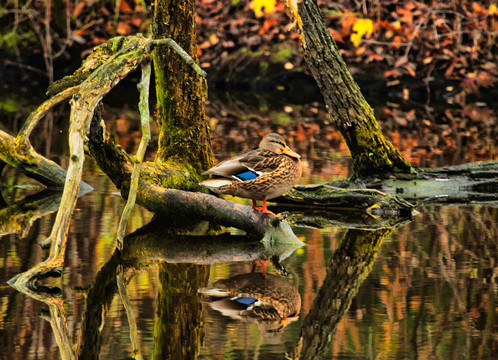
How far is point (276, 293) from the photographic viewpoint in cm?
495

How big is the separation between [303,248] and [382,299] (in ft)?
4.49

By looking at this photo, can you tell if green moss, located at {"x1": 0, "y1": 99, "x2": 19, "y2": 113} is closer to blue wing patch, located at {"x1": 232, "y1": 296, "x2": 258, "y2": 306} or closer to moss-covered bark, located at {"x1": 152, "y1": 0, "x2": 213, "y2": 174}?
moss-covered bark, located at {"x1": 152, "y1": 0, "x2": 213, "y2": 174}

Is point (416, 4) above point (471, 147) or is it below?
above

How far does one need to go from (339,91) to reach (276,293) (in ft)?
10.9

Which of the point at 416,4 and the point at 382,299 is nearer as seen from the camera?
the point at 382,299

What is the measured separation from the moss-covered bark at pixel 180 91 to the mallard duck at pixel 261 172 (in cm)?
128

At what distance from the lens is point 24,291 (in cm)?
490

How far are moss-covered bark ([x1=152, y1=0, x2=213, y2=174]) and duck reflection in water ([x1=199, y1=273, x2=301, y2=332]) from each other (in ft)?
8.35

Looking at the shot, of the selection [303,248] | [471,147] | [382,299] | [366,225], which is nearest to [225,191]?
[303,248]

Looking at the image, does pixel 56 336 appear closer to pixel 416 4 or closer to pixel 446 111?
pixel 446 111

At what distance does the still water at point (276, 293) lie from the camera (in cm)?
405

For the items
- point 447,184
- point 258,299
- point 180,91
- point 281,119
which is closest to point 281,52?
point 281,119

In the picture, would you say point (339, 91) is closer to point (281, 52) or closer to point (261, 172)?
point (261, 172)

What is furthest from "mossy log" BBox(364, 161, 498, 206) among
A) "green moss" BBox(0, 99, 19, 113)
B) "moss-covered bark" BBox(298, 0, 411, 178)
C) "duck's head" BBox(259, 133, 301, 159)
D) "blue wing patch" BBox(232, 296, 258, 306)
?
"green moss" BBox(0, 99, 19, 113)
